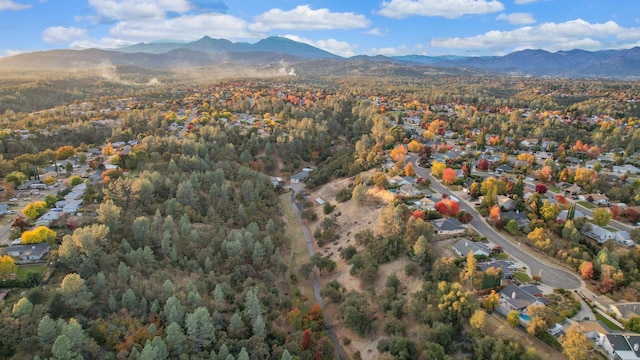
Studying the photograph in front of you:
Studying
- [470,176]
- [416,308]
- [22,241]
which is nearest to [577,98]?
[470,176]

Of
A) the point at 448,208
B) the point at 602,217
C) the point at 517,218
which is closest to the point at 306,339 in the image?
the point at 448,208

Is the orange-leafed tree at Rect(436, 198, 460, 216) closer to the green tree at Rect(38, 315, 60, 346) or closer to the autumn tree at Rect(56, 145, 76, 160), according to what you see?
the green tree at Rect(38, 315, 60, 346)

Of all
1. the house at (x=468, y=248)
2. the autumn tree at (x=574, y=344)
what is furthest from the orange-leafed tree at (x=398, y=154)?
the autumn tree at (x=574, y=344)

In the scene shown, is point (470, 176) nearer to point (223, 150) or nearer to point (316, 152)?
point (316, 152)

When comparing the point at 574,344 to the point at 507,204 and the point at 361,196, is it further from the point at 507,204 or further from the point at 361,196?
the point at 361,196

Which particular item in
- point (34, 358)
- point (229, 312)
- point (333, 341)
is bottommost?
point (333, 341)

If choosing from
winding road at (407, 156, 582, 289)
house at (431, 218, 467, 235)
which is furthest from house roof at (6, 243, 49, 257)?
winding road at (407, 156, 582, 289)
